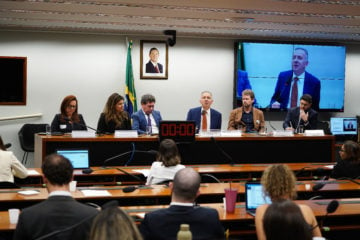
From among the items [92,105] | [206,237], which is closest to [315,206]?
[206,237]

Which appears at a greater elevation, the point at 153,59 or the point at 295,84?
the point at 153,59

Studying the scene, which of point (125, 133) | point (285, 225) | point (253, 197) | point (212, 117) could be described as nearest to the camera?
point (285, 225)

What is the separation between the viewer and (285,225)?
2637mm

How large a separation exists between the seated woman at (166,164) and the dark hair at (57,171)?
2.25 m

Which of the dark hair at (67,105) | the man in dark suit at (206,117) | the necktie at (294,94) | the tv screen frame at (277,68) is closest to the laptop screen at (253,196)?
the dark hair at (67,105)

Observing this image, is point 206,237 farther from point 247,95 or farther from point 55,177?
point 247,95

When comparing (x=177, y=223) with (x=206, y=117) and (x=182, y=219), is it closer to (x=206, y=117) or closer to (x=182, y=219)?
(x=182, y=219)

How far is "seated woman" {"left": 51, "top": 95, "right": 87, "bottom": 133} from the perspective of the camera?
26.2 feet

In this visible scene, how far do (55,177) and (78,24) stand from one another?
22.3 ft

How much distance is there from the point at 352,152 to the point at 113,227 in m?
4.73

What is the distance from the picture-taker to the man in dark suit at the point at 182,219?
352 centimetres

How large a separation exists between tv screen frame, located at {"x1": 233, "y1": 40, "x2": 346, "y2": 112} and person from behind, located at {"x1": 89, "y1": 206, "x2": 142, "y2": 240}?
9.30 meters

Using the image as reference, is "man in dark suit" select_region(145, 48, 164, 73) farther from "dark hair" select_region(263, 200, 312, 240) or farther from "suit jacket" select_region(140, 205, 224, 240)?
"dark hair" select_region(263, 200, 312, 240)

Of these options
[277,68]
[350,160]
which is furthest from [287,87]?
[350,160]
